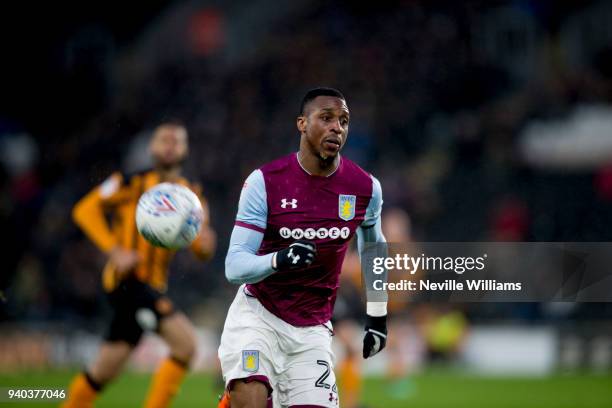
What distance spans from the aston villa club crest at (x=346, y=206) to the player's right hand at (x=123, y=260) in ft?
8.26

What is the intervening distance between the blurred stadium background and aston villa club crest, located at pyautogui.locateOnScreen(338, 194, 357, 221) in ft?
21.8

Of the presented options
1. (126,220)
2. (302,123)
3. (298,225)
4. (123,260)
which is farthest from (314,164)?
(126,220)

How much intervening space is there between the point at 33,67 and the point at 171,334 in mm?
16386

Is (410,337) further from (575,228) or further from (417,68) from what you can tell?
(417,68)

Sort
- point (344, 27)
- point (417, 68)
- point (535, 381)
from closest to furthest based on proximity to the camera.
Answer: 1. point (535, 381)
2. point (417, 68)
3. point (344, 27)

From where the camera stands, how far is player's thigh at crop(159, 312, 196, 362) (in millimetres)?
8008

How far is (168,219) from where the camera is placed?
21.9 feet

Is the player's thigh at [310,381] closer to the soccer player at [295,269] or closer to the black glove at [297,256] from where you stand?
the soccer player at [295,269]

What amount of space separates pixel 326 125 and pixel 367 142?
12.5 meters

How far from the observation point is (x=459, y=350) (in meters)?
17.0

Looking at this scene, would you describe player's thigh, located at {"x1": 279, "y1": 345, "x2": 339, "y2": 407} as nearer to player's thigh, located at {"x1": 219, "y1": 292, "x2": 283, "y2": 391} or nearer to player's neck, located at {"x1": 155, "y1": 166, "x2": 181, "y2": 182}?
player's thigh, located at {"x1": 219, "y1": 292, "x2": 283, "y2": 391}

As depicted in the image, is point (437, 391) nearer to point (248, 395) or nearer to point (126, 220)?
point (126, 220)

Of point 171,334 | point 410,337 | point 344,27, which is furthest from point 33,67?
point 171,334

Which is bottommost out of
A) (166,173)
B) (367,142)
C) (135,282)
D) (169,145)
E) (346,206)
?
(346,206)
